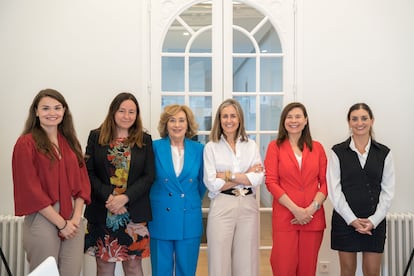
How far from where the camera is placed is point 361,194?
2.80m

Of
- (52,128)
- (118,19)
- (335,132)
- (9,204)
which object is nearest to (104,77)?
(118,19)

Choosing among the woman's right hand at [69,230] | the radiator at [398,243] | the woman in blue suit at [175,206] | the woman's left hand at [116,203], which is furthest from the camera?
the radiator at [398,243]

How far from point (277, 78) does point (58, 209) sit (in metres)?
2.10

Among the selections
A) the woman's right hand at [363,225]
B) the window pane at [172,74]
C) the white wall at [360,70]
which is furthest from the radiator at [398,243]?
the window pane at [172,74]

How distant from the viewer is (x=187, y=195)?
9.12 ft

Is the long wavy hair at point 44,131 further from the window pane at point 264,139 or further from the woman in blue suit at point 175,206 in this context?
the window pane at point 264,139

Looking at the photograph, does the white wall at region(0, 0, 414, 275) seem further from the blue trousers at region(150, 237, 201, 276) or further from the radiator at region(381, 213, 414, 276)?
the blue trousers at region(150, 237, 201, 276)

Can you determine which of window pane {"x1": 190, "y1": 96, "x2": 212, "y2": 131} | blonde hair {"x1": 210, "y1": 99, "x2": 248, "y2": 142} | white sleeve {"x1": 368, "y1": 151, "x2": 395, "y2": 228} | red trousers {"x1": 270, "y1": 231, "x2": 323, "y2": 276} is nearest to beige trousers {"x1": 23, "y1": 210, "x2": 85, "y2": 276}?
blonde hair {"x1": 210, "y1": 99, "x2": 248, "y2": 142}

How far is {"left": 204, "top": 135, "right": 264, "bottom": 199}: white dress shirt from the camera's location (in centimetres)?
277

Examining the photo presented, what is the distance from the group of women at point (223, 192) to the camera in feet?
8.89

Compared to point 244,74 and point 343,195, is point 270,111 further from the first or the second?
point 343,195

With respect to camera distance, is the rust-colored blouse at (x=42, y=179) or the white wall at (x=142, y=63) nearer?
the rust-colored blouse at (x=42, y=179)

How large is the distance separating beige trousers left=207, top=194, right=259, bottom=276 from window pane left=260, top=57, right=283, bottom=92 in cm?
113

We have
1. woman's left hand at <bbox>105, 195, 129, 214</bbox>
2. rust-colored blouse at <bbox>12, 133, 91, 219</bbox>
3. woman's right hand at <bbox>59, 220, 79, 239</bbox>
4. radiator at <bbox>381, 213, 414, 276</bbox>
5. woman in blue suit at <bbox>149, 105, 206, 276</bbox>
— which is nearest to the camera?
rust-colored blouse at <bbox>12, 133, 91, 219</bbox>
